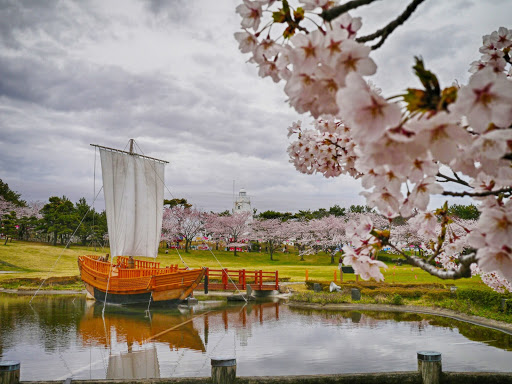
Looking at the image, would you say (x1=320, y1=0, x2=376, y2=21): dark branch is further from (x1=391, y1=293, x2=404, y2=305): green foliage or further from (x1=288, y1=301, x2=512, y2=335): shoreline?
(x1=391, y1=293, x2=404, y2=305): green foliage

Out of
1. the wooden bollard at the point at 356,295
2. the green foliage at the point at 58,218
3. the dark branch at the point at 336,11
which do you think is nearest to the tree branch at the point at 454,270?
the dark branch at the point at 336,11

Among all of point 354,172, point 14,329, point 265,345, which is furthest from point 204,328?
point 354,172

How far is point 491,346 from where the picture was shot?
942 cm

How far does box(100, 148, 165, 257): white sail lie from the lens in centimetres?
2023

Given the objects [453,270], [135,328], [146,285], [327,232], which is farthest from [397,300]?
[327,232]

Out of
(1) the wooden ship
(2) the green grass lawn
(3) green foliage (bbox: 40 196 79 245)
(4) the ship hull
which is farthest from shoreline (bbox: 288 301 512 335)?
(3) green foliage (bbox: 40 196 79 245)

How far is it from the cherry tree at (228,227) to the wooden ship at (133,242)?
111ft

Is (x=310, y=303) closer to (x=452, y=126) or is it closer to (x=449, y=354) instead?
(x=449, y=354)

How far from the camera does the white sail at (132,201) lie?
20.2 meters

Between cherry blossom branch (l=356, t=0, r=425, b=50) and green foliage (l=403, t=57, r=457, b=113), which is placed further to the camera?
cherry blossom branch (l=356, t=0, r=425, b=50)

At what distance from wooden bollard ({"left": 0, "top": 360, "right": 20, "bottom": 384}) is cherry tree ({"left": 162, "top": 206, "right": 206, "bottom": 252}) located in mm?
48752

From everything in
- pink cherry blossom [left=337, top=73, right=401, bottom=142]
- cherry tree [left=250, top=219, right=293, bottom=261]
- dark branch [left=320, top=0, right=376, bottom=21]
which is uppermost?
dark branch [left=320, top=0, right=376, bottom=21]

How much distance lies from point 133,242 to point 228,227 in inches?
1425

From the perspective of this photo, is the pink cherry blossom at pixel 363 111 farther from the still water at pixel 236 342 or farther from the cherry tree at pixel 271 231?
the cherry tree at pixel 271 231
